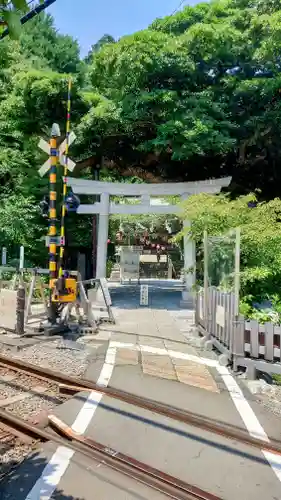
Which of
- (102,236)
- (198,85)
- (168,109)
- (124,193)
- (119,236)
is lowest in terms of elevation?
(102,236)

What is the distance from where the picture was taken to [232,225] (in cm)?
883

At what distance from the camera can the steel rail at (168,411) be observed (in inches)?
143

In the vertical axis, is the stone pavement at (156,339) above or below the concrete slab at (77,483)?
above

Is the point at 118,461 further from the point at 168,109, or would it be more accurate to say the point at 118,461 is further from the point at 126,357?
the point at 168,109

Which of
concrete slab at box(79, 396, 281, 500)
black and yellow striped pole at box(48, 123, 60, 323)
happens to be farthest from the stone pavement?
black and yellow striped pole at box(48, 123, 60, 323)

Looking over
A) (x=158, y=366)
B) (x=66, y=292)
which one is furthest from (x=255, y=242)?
(x=66, y=292)

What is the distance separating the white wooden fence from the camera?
5594mm

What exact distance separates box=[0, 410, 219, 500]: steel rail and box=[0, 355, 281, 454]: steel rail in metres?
0.93

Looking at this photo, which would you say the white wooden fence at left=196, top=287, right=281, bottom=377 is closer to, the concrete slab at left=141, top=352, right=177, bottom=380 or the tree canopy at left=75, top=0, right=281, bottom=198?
the concrete slab at left=141, top=352, right=177, bottom=380

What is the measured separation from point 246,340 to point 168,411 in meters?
2.14

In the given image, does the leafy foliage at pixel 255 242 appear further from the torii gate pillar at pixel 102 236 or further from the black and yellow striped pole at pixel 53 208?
the torii gate pillar at pixel 102 236

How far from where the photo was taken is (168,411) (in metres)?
4.25

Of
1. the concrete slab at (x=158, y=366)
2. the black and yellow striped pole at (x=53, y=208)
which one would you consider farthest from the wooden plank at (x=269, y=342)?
the black and yellow striped pole at (x=53, y=208)

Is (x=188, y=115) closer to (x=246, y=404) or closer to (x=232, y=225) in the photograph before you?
(x=232, y=225)
